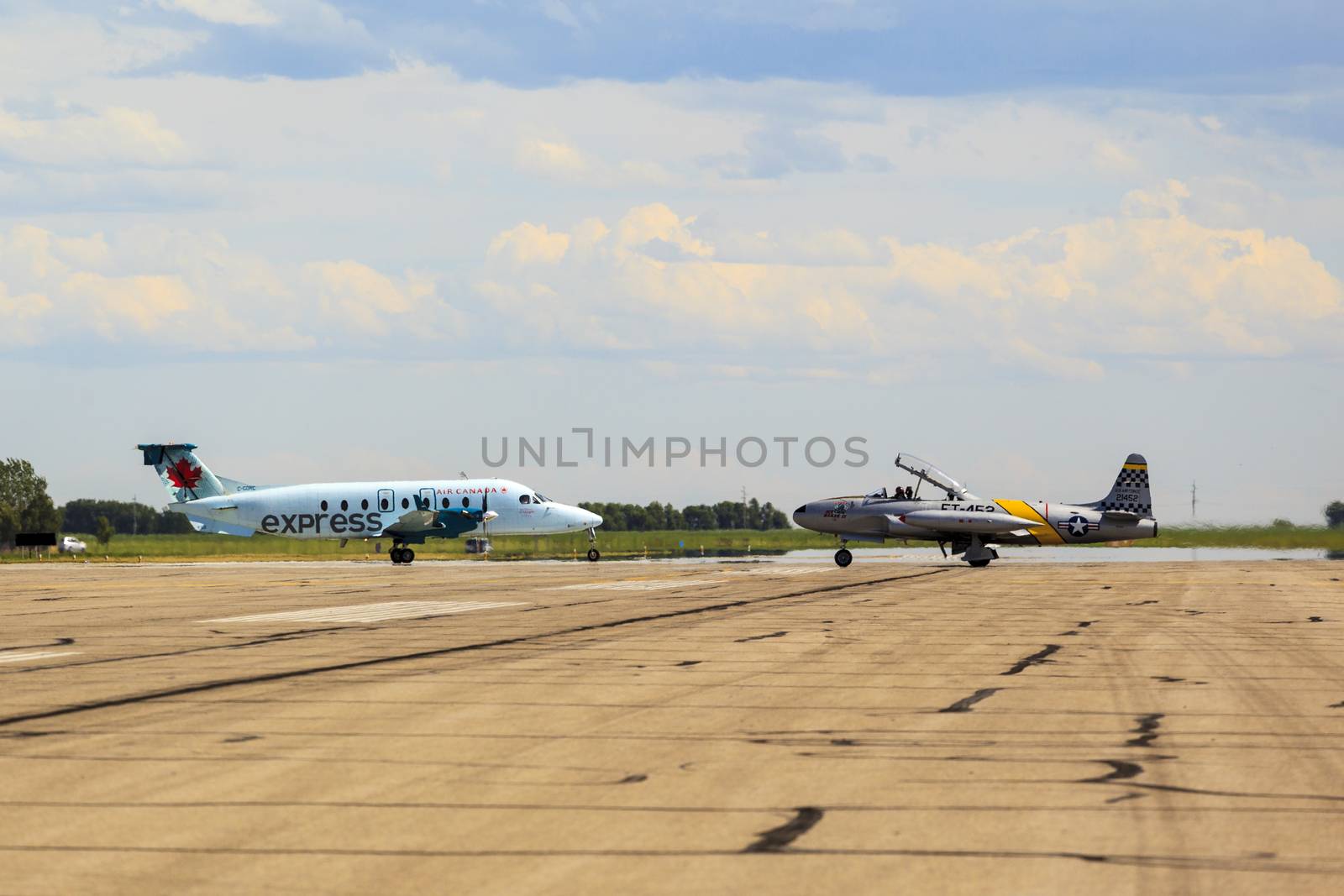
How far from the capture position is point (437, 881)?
24.6 feet

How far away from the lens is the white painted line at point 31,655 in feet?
64.3

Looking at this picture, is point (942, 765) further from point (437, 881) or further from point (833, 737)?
point (437, 881)

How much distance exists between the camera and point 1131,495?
54344 millimetres

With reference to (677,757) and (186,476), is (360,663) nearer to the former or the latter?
(677,757)

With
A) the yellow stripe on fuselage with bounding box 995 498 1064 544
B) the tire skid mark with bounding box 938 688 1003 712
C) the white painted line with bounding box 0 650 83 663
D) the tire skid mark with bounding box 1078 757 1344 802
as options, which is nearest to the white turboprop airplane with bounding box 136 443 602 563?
the yellow stripe on fuselage with bounding box 995 498 1064 544

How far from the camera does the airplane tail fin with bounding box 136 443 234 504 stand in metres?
66.8

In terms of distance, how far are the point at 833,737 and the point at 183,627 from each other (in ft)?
53.3

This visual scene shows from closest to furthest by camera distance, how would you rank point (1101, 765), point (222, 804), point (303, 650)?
point (222, 804)
point (1101, 765)
point (303, 650)

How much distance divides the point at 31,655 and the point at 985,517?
39.1 m

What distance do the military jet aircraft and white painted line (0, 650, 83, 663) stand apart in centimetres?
3591

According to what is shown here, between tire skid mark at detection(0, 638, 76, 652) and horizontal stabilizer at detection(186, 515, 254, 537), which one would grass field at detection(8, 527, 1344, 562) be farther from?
tire skid mark at detection(0, 638, 76, 652)

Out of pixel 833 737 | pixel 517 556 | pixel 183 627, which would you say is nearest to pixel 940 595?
pixel 183 627

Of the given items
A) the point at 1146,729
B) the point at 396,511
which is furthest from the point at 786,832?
the point at 396,511

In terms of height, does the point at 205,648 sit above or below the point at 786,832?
above
